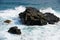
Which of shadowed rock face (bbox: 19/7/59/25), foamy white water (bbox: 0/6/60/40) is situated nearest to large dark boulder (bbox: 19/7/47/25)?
shadowed rock face (bbox: 19/7/59/25)

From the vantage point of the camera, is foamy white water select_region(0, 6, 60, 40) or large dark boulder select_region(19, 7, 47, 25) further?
large dark boulder select_region(19, 7, 47, 25)

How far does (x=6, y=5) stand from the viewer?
29.6 meters

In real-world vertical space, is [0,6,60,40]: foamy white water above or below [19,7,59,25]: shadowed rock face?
below

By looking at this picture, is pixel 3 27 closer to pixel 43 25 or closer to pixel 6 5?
pixel 43 25

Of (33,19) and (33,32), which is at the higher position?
(33,19)

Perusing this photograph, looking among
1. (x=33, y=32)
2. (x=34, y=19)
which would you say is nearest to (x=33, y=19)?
(x=34, y=19)

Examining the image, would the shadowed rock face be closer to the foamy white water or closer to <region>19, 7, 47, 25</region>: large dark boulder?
<region>19, 7, 47, 25</region>: large dark boulder

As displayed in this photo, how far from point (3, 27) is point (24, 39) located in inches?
118

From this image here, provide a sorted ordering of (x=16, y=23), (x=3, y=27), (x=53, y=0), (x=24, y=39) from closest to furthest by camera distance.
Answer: (x=24, y=39), (x=3, y=27), (x=16, y=23), (x=53, y=0)

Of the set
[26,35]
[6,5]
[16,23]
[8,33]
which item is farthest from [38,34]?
[6,5]

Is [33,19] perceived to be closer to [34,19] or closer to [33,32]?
[34,19]

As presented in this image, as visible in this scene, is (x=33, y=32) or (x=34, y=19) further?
(x=34, y=19)

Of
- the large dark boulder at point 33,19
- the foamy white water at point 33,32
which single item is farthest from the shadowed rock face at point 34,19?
the foamy white water at point 33,32

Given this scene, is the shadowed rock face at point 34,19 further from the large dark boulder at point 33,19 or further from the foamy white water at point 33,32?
the foamy white water at point 33,32
